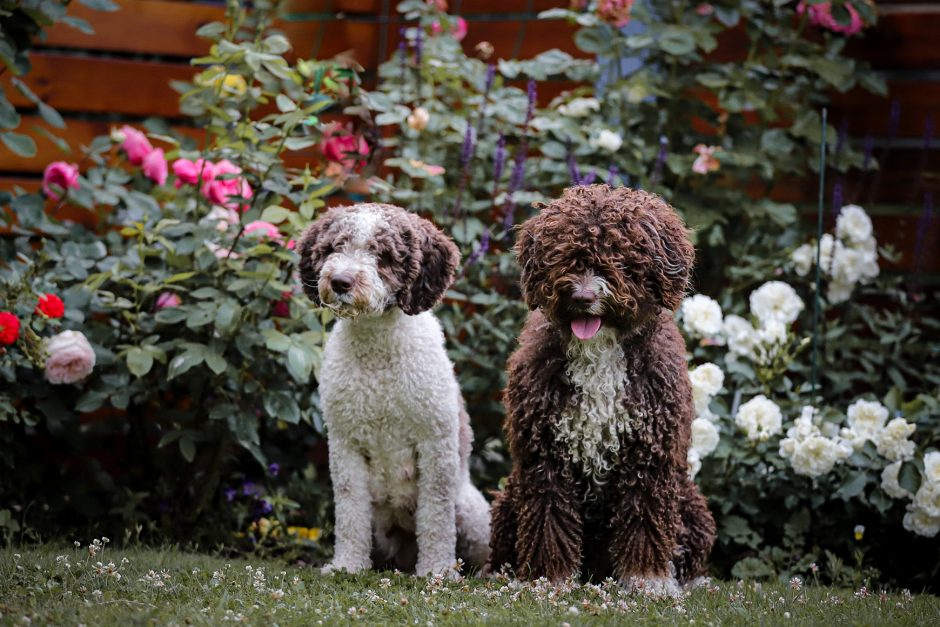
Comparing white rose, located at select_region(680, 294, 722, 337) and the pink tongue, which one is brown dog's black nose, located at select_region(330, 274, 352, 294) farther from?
white rose, located at select_region(680, 294, 722, 337)

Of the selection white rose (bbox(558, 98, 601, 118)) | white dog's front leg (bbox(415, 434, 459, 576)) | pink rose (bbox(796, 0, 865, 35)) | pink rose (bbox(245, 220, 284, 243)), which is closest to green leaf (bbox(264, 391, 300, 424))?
pink rose (bbox(245, 220, 284, 243))

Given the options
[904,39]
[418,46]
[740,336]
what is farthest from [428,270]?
[904,39]

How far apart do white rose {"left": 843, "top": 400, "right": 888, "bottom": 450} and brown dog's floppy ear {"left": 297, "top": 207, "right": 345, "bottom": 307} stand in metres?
2.22

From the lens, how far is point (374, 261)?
11.6 ft

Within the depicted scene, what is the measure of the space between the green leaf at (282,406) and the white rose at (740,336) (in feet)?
6.35

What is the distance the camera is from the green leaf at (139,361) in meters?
4.09

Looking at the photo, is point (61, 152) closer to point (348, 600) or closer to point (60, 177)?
point (60, 177)

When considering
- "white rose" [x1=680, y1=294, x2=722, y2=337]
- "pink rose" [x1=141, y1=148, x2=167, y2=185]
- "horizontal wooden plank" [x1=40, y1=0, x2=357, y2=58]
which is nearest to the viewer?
"white rose" [x1=680, y1=294, x2=722, y2=337]

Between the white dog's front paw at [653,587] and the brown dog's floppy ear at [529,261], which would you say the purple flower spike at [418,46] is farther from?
the white dog's front paw at [653,587]

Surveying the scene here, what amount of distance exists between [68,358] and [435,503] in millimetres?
1554

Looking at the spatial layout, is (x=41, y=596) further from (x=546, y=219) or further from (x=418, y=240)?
(x=546, y=219)

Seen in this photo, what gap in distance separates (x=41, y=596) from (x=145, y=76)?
11.0ft

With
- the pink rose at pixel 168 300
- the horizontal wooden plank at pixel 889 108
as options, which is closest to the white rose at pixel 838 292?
the horizontal wooden plank at pixel 889 108

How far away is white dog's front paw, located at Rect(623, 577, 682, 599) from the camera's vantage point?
3314 millimetres
